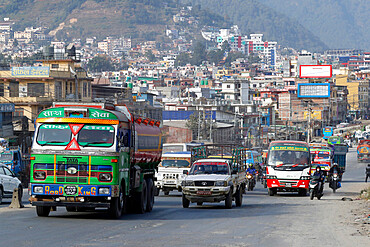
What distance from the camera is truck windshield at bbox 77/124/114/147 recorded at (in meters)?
19.2

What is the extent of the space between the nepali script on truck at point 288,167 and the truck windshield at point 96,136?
54.5 feet

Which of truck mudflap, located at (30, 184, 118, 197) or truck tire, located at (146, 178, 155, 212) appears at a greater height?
truck mudflap, located at (30, 184, 118, 197)

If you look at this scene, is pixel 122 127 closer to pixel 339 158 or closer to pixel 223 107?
pixel 339 158

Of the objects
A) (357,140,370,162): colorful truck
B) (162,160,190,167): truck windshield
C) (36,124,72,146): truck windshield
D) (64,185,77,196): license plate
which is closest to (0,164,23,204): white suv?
(36,124,72,146): truck windshield

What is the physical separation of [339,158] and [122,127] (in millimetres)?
43586

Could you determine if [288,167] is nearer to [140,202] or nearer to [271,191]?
[271,191]

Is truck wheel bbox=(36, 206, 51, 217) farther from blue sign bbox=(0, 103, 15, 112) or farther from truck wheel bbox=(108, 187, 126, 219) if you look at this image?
blue sign bbox=(0, 103, 15, 112)

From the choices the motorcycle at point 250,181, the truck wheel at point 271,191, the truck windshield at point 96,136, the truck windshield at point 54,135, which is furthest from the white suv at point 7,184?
the motorcycle at point 250,181

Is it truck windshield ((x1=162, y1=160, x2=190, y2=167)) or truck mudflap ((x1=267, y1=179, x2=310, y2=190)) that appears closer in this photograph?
truck mudflap ((x1=267, y1=179, x2=310, y2=190))

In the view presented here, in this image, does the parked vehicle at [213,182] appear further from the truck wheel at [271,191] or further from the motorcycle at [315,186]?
the truck wheel at [271,191]

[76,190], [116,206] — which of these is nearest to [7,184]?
[116,206]

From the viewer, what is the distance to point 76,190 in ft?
62.3

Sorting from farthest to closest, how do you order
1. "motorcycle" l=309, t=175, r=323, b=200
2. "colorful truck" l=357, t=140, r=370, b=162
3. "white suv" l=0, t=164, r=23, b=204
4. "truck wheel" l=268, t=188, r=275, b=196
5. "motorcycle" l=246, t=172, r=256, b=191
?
"colorful truck" l=357, t=140, r=370, b=162 → "motorcycle" l=246, t=172, r=256, b=191 → "truck wheel" l=268, t=188, r=275, b=196 → "motorcycle" l=309, t=175, r=323, b=200 → "white suv" l=0, t=164, r=23, b=204

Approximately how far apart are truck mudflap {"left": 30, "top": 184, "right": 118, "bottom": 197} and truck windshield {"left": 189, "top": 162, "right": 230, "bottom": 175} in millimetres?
7203
